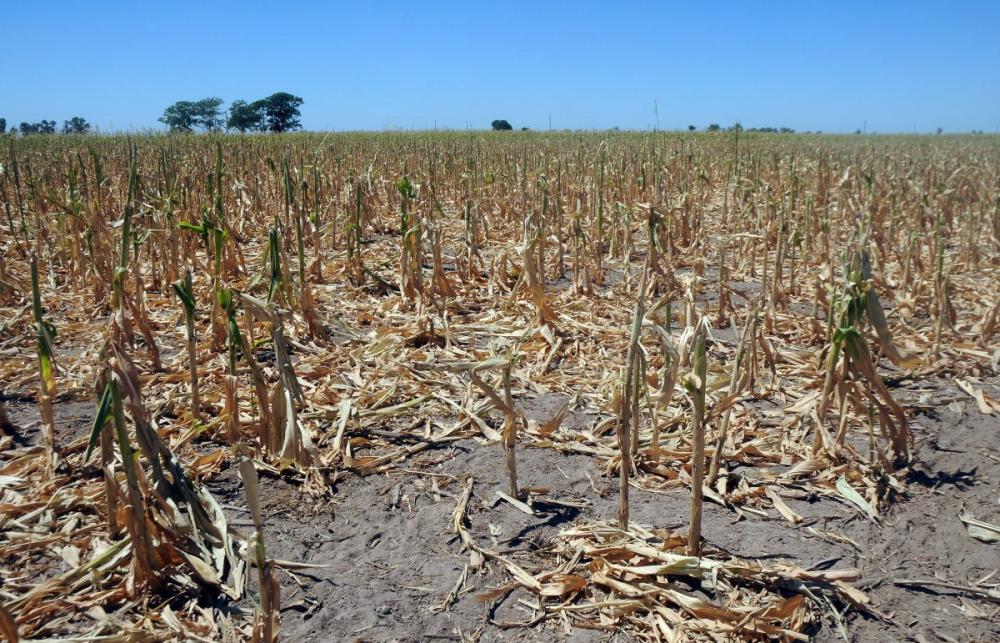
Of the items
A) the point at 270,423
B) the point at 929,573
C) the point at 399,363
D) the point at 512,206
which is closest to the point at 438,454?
the point at 270,423

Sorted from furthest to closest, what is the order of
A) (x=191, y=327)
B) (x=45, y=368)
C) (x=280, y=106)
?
(x=280, y=106)
(x=191, y=327)
(x=45, y=368)

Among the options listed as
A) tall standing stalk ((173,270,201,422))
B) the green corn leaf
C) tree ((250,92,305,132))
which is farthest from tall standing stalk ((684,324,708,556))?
tree ((250,92,305,132))

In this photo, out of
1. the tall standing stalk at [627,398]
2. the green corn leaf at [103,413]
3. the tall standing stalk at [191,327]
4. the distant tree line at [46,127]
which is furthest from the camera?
the distant tree line at [46,127]

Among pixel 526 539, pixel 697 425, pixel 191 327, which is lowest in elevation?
pixel 526 539

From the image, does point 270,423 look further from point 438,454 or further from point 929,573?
point 929,573

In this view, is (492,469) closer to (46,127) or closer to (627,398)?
(627,398)

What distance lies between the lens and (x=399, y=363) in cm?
394

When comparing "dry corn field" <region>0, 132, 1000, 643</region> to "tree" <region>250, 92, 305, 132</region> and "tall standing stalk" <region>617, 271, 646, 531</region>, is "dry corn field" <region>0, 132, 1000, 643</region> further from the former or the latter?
"tree" <region>250, 92, 305, 132</region>

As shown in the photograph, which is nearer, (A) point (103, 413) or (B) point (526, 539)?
(A) point (103, 413)

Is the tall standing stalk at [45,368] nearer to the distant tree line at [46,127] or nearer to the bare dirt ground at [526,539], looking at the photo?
the bare dirt ground at [526,539]

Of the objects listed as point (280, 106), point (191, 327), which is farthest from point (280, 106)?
point (191, 327)

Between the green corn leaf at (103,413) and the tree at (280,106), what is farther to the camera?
the tree at (280,106)

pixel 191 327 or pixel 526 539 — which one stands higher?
pixel 191 327

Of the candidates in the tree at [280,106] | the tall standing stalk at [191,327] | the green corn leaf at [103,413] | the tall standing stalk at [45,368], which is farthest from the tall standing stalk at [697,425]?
the tree at [280,106]
